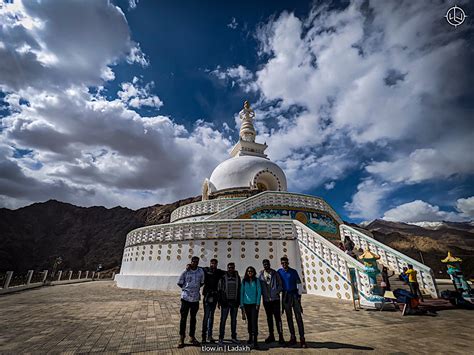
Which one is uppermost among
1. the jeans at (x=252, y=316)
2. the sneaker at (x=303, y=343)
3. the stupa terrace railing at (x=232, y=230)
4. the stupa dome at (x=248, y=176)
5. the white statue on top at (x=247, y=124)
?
the white statue on top at (x=247, y=124)

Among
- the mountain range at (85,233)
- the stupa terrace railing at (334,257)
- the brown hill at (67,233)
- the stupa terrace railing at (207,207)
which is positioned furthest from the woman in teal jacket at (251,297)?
the brown hill at (67,233)

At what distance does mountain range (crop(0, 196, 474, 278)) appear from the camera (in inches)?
1820

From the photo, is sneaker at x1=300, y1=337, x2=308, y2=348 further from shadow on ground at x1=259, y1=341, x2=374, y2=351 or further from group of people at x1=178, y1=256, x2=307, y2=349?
group of people at x1=178, y1=256, x2=307, y2=349

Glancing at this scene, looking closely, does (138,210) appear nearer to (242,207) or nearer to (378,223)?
(242,207)

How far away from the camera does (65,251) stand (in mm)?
54875

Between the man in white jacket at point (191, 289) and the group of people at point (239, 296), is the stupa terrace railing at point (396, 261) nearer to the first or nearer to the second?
the group of people at point (239, 296)

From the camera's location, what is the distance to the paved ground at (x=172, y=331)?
382 cm

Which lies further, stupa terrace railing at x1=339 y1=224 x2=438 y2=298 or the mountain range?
the mountain range

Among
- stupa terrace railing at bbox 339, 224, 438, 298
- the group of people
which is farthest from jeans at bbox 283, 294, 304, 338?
stupa terrace railing at bbox 339, 224, 438, 298

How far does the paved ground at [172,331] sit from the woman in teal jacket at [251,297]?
0.45 metres

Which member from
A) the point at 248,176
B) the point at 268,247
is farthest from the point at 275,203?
the point at 248,176

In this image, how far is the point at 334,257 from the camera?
30.0 feet

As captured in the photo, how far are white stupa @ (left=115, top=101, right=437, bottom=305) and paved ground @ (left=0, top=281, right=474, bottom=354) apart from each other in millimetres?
1461

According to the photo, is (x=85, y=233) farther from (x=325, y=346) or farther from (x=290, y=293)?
(x=325, y=346)
